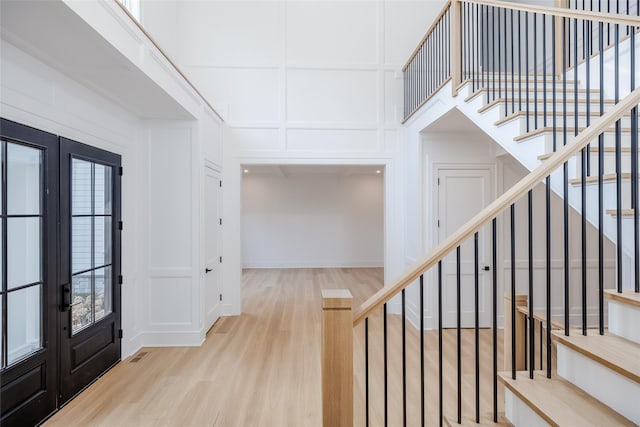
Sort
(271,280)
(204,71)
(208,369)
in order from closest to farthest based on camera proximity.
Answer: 1. (208,369)
2. (204,71)
3. (271,280)

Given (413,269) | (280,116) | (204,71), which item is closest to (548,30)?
(280,116)

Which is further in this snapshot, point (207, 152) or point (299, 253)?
point (299, 253)

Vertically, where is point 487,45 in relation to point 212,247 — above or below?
above

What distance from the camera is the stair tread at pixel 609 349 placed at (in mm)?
1316

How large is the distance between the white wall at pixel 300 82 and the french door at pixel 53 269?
1833 mm

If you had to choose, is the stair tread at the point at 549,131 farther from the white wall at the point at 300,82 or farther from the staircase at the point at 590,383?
the white wall at the point at 300,82

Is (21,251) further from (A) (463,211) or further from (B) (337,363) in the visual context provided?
(A) (463,211)

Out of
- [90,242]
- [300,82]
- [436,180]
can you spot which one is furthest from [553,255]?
[90,242]

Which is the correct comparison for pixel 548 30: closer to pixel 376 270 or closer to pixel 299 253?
pixel 376 270

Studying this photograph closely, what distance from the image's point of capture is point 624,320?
1615 mm

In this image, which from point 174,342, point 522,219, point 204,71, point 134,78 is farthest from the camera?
point 204,71

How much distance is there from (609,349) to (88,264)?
363cm

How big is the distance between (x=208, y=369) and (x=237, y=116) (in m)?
3.31

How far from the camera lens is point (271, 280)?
7.68 meters
